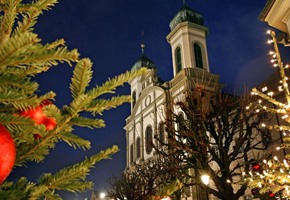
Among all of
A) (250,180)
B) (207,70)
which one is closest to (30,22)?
(250,180)

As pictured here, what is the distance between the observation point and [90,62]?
1307mm

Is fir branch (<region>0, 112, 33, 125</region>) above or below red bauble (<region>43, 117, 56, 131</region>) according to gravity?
below

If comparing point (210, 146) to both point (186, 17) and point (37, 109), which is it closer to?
point (37, 109)

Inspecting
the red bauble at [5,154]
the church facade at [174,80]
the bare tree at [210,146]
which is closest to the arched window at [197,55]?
the church facade at [174,80]

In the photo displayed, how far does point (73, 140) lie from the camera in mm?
1521

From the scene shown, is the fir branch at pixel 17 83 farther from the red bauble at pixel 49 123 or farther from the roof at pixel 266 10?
the roof at pixel 266 10

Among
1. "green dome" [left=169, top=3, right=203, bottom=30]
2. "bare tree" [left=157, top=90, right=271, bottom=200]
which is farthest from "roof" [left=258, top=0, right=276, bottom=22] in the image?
"green dome" [left=169, top=3, right=203, bottom=30]

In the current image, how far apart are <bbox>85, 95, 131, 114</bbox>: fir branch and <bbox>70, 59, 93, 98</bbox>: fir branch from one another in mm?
93

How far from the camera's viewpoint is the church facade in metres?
29.7

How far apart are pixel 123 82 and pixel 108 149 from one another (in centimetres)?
40

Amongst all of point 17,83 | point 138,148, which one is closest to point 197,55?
point 138,148

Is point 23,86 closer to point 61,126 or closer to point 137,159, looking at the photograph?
point 61,126

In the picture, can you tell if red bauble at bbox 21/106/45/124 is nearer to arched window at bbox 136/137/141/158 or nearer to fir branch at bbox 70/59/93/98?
fir branch at bbox 70/59/93/98

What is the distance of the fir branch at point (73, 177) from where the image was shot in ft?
4.58
